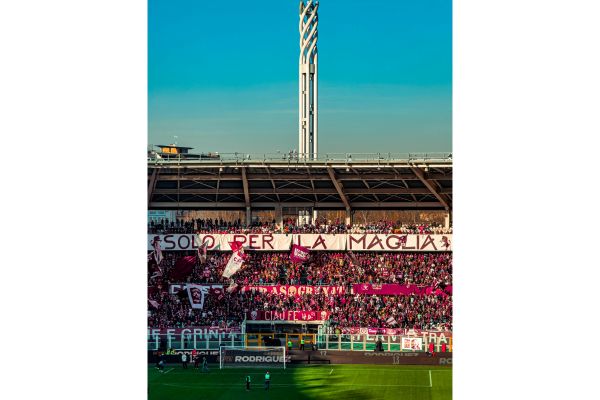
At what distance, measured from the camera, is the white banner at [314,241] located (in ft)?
75.5

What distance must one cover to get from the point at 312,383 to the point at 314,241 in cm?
808

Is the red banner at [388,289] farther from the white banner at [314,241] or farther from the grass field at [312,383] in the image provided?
the grass field at [312,383]

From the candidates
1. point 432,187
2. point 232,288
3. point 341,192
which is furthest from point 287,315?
point 432,187

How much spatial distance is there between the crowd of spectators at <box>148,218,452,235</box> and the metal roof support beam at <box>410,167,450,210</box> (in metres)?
0.67

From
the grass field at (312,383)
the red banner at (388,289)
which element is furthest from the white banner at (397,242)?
the grass field at (312,383)

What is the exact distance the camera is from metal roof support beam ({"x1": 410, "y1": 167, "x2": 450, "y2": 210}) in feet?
72.2

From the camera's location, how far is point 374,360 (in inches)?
688

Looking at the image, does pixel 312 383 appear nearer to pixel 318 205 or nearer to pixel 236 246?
pixel 236 246

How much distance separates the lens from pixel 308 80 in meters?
26.8

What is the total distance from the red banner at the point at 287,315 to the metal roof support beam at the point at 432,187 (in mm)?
4137

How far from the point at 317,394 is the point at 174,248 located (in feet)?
31.2

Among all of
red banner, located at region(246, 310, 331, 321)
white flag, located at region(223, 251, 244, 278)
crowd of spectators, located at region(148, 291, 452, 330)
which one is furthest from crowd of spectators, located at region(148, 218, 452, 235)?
red banner, located at region(246, 310, 331, 321)

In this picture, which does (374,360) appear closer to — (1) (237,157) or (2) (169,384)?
(2) (169,384)
